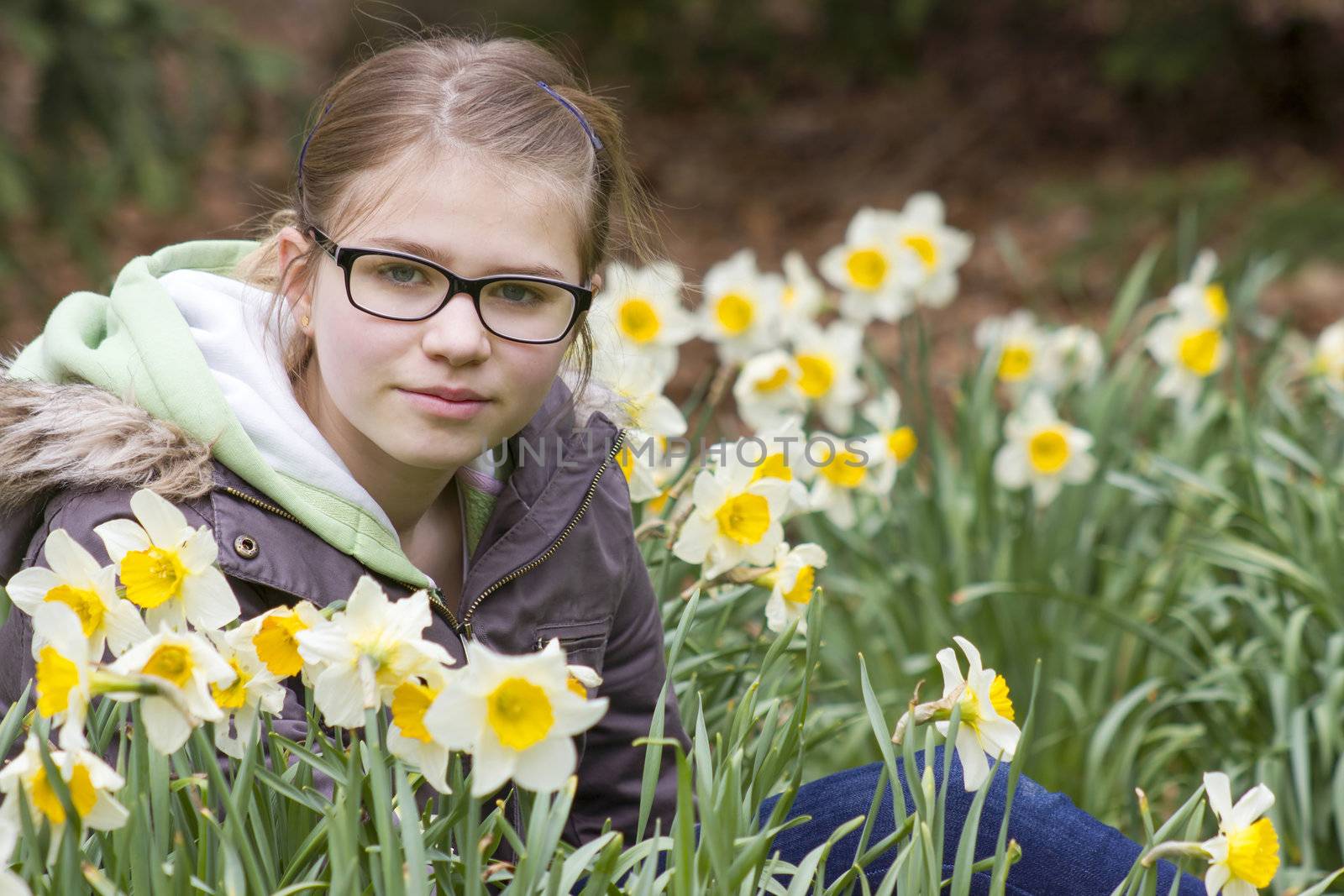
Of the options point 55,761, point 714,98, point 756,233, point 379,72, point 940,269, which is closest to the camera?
point 55,761

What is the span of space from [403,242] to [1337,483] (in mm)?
1855

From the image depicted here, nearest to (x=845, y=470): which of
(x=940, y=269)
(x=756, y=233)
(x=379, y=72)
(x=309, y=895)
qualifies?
(x=940, y=269)

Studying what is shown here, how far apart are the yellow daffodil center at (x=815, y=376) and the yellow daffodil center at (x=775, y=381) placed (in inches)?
6.1

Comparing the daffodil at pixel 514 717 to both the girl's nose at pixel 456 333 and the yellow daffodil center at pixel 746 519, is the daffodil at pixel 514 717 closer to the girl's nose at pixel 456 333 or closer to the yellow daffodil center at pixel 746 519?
the girl's nose at pixel 456 333

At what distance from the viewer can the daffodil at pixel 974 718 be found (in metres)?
1.25

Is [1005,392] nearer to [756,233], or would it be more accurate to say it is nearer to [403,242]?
[756,233]

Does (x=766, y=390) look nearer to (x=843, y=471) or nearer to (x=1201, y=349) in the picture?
(x=843, y=471)

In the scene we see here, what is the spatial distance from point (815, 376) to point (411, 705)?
167 centimetres

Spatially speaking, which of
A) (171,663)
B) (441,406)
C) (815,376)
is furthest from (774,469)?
(815,376)

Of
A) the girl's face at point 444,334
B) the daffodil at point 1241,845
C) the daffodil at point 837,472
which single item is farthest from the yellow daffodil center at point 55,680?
the daffodil at point 837,472

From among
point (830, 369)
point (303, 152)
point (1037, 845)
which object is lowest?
point (1037, 845)

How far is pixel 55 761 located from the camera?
974 millimetres

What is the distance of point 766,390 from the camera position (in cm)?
243

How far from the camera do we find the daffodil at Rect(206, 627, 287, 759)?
3.54 ft
